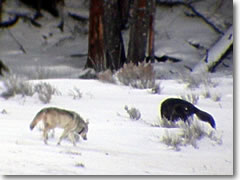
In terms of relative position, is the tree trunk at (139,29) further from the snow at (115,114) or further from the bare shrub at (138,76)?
the bare shrub at (138,76)

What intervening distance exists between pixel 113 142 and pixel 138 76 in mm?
1230

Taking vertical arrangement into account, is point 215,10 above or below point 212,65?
above

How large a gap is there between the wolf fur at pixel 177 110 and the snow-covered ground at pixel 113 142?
70 mm

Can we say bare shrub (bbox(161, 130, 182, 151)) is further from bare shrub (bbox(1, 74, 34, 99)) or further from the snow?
bare shrub (bbox(1, 74, 34, 99))

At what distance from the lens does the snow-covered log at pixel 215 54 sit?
5223 mm

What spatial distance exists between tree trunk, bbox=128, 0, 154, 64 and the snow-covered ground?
110cm

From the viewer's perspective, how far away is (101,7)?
6.79 m

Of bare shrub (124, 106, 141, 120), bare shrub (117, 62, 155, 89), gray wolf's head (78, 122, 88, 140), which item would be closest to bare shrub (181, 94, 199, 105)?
bare shrub (124, 106, 141, 120)

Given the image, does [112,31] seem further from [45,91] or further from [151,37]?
[45,91]

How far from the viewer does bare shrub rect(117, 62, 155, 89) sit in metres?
5.25

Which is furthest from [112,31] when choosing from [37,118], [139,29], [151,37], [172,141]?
[37,118]

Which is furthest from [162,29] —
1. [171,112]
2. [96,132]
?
[96,132]

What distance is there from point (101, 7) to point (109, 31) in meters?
0.25

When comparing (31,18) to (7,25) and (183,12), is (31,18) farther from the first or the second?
(183,12)
